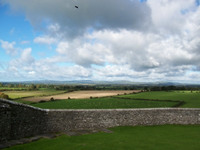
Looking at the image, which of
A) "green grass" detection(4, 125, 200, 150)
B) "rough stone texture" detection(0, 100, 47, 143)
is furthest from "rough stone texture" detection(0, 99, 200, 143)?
"green grass" detection(4, 125, 200, 150)

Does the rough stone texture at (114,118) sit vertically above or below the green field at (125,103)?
above

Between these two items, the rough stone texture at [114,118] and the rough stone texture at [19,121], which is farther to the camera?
the rough stone texture at [114,118]

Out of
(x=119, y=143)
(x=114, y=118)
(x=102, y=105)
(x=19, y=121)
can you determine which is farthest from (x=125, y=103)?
(x=19, y=121)

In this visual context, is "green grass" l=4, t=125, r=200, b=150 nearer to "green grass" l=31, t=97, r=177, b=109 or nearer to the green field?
"green grass" l=31, t=97, r=177, b=109

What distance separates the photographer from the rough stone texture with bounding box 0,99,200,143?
431 inches

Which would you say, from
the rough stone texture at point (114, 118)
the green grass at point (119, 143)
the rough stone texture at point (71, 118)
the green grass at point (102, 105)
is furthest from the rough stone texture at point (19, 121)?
the green grass at point (102, 105)

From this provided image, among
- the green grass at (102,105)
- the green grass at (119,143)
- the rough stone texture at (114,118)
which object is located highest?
the rough stone texture at (114,118)

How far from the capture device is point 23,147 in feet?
30.7

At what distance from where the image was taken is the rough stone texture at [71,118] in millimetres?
10953

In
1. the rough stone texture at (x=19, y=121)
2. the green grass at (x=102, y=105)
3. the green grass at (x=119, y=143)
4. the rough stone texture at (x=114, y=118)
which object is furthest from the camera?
the green grass at (x=102, y=105)

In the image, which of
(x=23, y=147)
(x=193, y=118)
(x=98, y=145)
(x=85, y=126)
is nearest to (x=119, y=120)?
(x=85, y=126)

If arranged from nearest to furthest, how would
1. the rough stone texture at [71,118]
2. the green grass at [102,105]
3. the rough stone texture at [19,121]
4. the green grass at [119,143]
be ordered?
the green grass at [119,143] < the rough stone texture at [19,121] < the rough stone texture at [71,118] < the green grass at [102,105]

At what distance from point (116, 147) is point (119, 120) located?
5779 millimetres

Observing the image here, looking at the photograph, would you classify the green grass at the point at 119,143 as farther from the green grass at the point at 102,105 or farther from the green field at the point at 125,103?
the green field at the point at 125,103
